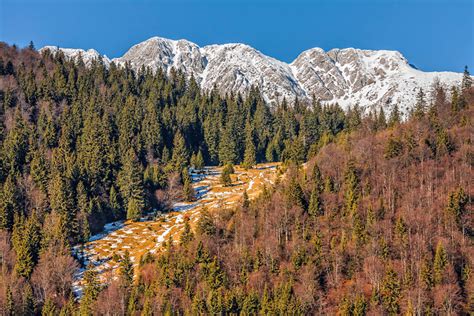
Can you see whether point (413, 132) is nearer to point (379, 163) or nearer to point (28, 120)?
point (379, 163)

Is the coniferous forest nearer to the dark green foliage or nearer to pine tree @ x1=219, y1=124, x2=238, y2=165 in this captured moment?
the dark green foliage

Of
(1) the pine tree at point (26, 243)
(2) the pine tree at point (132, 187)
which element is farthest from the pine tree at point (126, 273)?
(2) the pine tree at point (132, 187)

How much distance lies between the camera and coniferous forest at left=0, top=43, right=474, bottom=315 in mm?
92625

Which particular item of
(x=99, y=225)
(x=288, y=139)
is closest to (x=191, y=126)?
(x=288, y=139)

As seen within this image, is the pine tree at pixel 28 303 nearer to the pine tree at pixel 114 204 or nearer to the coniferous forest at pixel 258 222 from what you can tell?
the coniferous forest at pixel 258 222

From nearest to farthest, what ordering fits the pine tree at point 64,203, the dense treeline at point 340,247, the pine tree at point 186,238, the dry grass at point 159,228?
the dense treeline at point 340,247
the pine tree at point 186,238
the dry grass at point 159,228
the pine tree at point 64,203

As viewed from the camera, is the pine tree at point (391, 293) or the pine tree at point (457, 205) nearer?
the pine tree at point (391, 293)

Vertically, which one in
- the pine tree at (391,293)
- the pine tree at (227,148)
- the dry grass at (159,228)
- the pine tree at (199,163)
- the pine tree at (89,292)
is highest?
the pine tree at (227,148)

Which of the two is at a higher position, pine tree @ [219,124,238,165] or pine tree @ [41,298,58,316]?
pine tree @ [219,124,238,165]

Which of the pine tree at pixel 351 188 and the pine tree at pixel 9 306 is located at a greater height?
the pine tree at pixel 351 188

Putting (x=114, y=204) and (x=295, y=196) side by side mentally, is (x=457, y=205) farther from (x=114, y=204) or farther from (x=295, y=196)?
(x=114, y=204)

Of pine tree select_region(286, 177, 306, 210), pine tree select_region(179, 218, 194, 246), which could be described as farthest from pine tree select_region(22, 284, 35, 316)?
pine tree select_region(286, 177, 306, 210)

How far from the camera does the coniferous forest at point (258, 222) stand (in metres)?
92.6

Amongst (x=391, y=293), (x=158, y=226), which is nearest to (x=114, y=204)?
(x=158, y=226)
